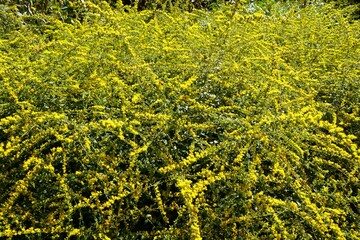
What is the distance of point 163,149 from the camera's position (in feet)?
7.30

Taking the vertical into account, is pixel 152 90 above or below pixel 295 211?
above

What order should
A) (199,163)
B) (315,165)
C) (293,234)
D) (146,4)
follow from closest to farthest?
(293,234), (199,163), (315,165), (146,4)

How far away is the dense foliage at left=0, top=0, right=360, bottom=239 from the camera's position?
6.75 ft

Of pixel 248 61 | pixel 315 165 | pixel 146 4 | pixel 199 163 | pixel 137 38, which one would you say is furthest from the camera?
pixel 146 4

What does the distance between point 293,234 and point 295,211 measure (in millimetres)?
111

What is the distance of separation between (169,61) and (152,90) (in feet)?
1.46

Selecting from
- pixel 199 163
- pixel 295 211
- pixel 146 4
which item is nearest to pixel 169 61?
pixel 199 163

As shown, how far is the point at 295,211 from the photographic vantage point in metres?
2.14

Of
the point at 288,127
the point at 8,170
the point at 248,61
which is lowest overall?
the point at 8,170

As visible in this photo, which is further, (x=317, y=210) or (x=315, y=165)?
(x=315, y=165)

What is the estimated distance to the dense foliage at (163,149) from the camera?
206cm

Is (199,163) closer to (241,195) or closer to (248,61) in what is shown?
(241,195)

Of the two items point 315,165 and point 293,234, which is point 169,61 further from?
point 293,234

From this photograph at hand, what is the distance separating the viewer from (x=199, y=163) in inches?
90.0
